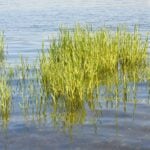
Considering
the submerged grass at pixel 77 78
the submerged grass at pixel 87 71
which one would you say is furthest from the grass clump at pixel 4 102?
the submerged grass at pixel 87 71

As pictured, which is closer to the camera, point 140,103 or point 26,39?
point 140,103

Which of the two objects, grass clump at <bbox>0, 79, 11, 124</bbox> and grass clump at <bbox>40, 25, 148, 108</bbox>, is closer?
grass clump at <bbox>0, 79, 11, 124</bbox>

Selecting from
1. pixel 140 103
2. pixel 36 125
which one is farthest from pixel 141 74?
pixel 36 125

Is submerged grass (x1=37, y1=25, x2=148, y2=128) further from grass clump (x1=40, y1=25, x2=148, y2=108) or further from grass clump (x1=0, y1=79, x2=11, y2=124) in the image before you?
grass clump (x1=0, y1=79, x2=11, y2=124)

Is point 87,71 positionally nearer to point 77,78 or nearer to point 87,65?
point 87,65

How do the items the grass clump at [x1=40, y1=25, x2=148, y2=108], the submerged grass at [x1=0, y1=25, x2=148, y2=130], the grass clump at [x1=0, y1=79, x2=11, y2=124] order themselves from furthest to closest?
the grass clump at [x1=40, y1=25, x2=148, y2=108] → the submerged grass at [x1=0, y1=25, x2=148, y2=130] → the grass clump at [x1=0, y1=79, x2=11, y2=124]

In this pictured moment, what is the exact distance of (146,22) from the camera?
1364 inches

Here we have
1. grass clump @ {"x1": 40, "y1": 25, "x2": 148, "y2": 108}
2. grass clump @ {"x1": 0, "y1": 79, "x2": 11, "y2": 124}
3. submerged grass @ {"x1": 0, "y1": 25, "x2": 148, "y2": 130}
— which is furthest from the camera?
grass clump @ {"x1": 40, "y1": 25, "x2": 148, "y2": 108}

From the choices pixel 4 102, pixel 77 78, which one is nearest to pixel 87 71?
pixel 77 78

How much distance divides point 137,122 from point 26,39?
1884cm

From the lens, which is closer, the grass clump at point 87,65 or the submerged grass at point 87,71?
the submerged grass at point 87,71

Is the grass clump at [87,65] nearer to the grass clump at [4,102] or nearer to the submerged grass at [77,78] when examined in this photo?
the submerged grass at [77,78]

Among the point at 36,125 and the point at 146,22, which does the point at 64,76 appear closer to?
the point at 36,125

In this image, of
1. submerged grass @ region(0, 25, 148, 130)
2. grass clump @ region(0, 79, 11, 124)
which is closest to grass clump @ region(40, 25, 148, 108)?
submerged grass @ region(0, 25, 148, 130)
